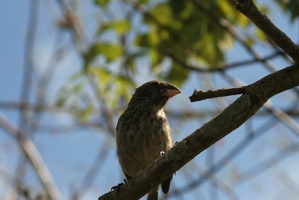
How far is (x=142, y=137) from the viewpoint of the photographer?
4.74m

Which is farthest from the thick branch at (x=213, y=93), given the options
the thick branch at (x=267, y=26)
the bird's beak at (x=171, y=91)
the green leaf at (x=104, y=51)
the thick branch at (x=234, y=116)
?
the green leaf at (x=104, y=51)

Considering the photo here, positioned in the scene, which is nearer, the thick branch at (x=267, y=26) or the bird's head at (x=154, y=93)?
the thick branch at (x=267, y=26)

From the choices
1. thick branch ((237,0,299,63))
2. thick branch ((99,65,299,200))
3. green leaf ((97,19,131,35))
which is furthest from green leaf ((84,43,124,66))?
thick branch ((237,0,299,63))

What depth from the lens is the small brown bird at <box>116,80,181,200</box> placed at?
4719mm

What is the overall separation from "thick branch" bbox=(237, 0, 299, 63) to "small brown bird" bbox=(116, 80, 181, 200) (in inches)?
81.6

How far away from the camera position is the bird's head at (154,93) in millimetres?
5188

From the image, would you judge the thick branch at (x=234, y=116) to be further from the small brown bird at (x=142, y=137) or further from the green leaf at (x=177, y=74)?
the green leaf at (x=177, y=74)

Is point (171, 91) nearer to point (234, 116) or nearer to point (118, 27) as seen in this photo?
point (118, 27)

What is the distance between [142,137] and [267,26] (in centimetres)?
217

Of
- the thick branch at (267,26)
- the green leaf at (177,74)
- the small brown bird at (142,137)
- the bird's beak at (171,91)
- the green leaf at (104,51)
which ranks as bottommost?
the thick branch at (267,26)

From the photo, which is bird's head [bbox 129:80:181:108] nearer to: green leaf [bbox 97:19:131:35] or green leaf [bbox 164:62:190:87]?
green leaf [bbox 164:62:190:87]

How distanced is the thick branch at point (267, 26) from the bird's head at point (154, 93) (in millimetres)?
2283

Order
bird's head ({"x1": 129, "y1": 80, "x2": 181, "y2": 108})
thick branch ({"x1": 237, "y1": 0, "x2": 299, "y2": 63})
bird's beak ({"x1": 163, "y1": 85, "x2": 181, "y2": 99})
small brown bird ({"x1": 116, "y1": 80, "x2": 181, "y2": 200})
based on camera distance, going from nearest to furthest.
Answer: thick branch ({"x1": 237, "y1": 0, "x2": 299, "y2": 63}) → small brown bird ({"x1": 116, "y1": 80, "x2": 181, "y2": 200}) → bird's beak ({"x1": 163, "y1": 85, "x2": 181, "y2": 99}) → bird's head ({"x1": 129, "y1": 80, "x2": 181, "y2": 108})

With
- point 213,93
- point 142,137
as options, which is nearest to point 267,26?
point 213,93
